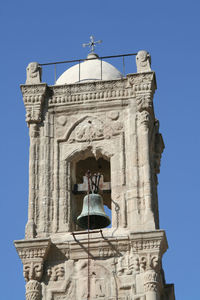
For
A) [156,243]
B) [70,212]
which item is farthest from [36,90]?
[156,243]

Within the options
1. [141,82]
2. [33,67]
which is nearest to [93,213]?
[141,82]

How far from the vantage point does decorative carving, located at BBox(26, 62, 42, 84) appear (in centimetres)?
3231

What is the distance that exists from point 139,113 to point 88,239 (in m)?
3.98

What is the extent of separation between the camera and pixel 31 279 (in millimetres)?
29016

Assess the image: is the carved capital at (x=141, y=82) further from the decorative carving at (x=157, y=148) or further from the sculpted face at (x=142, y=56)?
the decorative carving at (x=157, y=148)

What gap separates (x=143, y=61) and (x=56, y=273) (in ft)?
22.2

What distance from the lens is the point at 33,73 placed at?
32531 mm

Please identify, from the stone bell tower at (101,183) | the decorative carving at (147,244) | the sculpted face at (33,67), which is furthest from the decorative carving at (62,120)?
the decorative carving at (147,244)

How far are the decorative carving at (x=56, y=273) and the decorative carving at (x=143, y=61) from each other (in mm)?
6238

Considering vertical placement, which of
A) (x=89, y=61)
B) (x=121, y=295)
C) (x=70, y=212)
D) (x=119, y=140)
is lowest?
(x=121, y=295)

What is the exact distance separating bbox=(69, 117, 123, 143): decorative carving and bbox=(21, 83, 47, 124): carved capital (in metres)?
1.13

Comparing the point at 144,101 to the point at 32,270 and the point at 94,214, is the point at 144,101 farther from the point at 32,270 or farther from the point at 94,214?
the point at 32,270

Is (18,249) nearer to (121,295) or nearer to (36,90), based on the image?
(121,295)

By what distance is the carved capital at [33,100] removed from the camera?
31.6 meters
